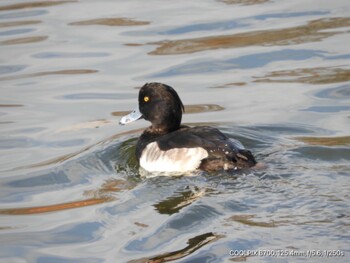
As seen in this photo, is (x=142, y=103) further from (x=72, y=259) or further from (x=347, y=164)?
(x=72, y=259)

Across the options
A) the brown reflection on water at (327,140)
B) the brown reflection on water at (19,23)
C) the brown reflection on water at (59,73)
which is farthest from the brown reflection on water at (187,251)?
the brown reflection on water at (19,23)

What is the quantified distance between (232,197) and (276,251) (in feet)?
4.79

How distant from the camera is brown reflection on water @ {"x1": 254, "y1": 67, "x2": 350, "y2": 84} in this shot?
39.9 ft

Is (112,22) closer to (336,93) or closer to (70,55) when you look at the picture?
(70,55)

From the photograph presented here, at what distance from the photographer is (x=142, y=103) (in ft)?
33.8

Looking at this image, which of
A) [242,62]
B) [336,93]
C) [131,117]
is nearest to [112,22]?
[242,62]

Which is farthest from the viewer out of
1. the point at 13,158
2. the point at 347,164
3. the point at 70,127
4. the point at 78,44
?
the point at 78,44

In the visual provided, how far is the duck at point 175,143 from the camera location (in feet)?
30.1

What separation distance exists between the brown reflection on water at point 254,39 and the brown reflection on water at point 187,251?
6.54 m

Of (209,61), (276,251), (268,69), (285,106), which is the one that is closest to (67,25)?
(209,61)

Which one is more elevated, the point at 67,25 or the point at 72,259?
the point at 67,25

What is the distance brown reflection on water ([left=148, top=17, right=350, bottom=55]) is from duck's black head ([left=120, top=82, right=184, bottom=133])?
3542 millimetres

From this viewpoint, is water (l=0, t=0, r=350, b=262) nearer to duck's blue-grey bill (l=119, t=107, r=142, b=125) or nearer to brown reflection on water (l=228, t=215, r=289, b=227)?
brown reflection on water (l=228, t=215, r=289, b=227)

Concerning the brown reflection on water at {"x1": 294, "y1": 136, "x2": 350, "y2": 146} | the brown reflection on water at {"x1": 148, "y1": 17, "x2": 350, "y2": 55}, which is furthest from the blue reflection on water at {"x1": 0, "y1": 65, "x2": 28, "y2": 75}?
the brown reflection on water at {"x1": 294, "y1": 136, "x2": 350, "y2": 146}
